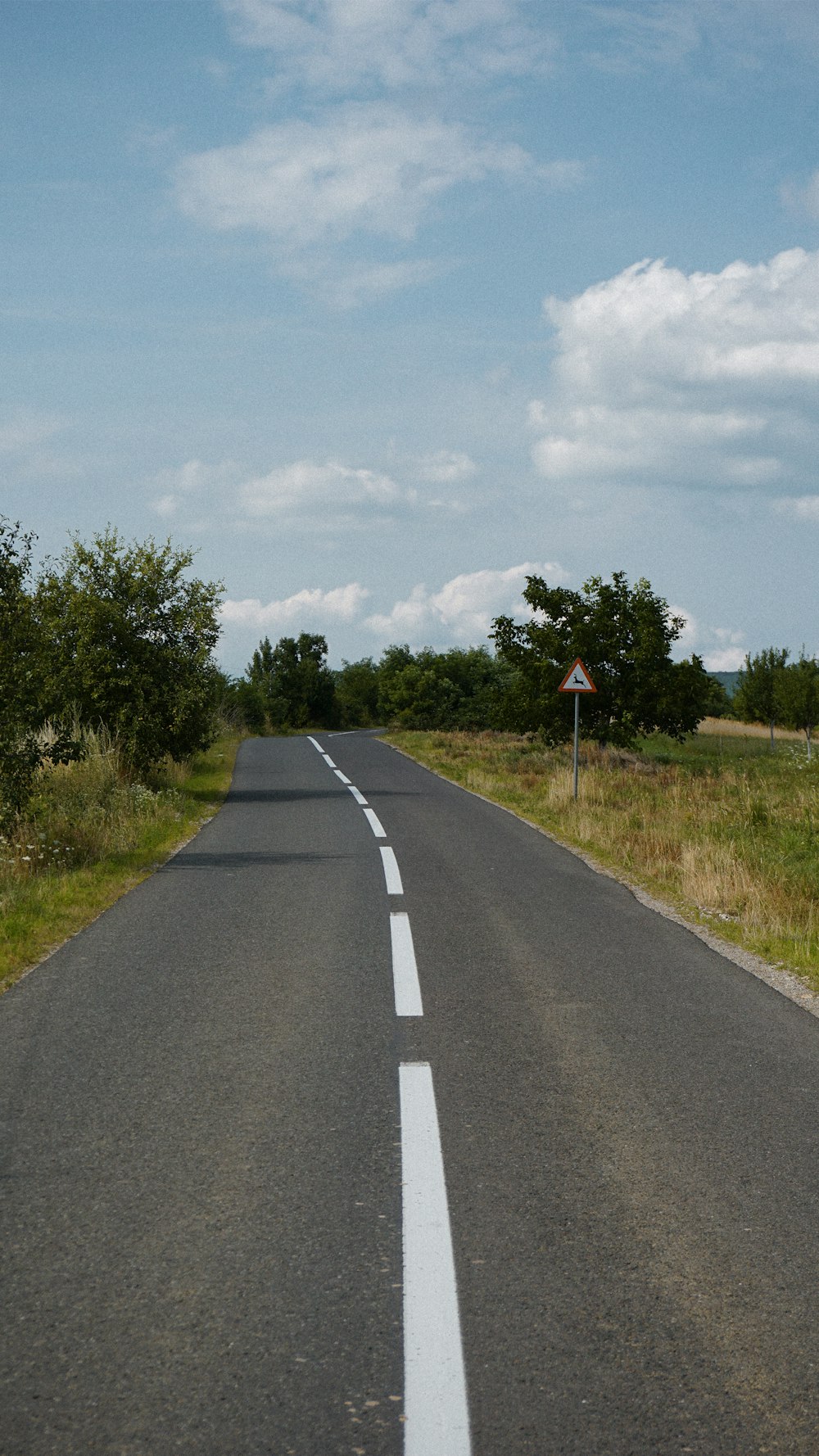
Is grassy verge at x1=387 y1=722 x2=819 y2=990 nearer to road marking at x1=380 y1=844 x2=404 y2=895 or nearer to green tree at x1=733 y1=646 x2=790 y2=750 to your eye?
road marking at x1=380 y1=844 x2=404 y2=895

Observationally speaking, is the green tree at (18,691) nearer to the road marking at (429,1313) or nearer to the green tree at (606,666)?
the road marking at (429,1313)

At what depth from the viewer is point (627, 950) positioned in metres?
8.04

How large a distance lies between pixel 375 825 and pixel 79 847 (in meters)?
5.31

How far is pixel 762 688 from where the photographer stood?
6506cm

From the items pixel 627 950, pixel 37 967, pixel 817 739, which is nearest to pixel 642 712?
pixel 627 950

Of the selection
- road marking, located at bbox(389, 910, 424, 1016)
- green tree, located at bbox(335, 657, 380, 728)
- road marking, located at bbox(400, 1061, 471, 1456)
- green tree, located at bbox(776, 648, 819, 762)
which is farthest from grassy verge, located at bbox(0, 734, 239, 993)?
green tree, located at bbox(335, 657, 380, 728)

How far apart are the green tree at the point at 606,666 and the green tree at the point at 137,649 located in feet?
33.6

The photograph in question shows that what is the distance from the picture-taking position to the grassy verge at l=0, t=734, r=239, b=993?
8578 millimetres

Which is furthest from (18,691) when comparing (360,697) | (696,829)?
(360,697)

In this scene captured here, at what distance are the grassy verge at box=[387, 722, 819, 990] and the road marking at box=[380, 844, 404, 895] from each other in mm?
2481

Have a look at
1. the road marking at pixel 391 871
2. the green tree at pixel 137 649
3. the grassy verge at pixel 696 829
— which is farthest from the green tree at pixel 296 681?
the road marking at pixel 391 871

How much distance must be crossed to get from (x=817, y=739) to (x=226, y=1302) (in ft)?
211

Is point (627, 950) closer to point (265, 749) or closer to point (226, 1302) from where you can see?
point (226, 1302)

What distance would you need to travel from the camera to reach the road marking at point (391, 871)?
34.8 feet
